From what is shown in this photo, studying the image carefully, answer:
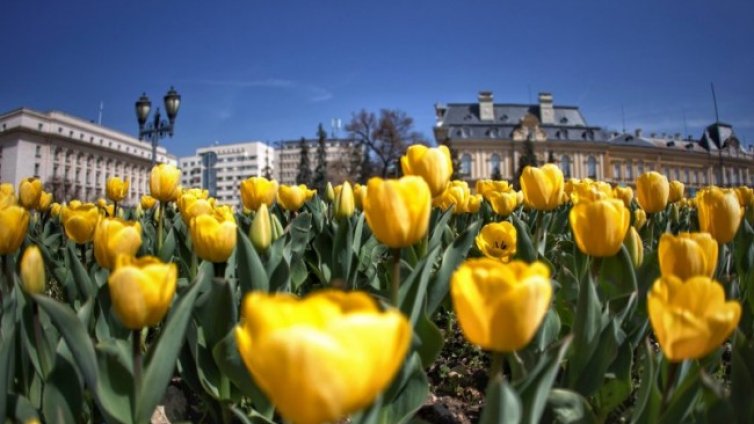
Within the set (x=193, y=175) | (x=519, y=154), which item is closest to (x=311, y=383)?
(x=519, y=154)

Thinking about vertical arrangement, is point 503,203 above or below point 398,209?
above

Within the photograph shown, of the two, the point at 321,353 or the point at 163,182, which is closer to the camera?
the point at 321,353

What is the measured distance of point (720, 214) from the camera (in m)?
1.22

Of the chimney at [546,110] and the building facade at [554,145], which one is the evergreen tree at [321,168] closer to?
the building facade at [554,145]

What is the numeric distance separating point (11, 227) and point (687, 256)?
1.38m

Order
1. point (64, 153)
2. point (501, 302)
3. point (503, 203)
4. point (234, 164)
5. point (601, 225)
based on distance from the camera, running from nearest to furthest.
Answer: point (501, 302)
point (601, 225)
point (503, 203)
point (64, 153)
point (234, 164)

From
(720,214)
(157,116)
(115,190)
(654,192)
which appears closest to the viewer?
(720,214)

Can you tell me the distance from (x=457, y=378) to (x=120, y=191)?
223 cm

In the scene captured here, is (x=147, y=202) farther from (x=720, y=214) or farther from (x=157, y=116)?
(x=157, y=116)

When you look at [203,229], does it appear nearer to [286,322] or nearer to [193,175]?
[286,322]

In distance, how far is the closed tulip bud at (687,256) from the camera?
2.70 feet

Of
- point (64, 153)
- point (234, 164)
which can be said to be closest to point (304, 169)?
point (64, 153)

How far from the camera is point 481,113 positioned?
191ft

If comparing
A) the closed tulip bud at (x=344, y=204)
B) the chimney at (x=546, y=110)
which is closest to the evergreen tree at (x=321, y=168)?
the chimney at (x=546, y=110)
